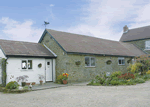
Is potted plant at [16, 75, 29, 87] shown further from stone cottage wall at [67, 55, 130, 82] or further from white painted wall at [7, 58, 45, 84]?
stone cottage wall at [67, 55, 130, 82]

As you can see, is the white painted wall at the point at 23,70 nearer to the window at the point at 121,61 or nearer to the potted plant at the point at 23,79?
the potted plant at the point at 23,79

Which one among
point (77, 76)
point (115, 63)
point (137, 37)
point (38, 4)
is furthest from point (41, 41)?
point (137, 37)

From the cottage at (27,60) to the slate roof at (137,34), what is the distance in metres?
19.0

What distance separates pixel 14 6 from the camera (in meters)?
11.6

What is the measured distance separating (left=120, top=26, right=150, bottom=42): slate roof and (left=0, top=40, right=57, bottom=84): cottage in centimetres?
1897

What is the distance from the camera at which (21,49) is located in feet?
47.1

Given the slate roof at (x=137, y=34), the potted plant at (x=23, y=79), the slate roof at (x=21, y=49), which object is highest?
the slate roof at (x=137, y=34)

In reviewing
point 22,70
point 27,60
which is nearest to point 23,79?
point 22,70

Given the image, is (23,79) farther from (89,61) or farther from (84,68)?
(89,61)

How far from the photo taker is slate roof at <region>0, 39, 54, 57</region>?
43.4 feet

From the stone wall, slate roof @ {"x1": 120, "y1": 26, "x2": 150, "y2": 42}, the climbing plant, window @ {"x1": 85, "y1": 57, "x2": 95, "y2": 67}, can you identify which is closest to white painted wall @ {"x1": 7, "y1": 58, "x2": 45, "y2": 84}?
the climbing plant

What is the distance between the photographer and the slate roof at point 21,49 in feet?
43.4

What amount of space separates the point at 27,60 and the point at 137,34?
2280cm

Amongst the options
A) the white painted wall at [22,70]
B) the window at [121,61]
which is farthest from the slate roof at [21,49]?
the window at [121,61]
